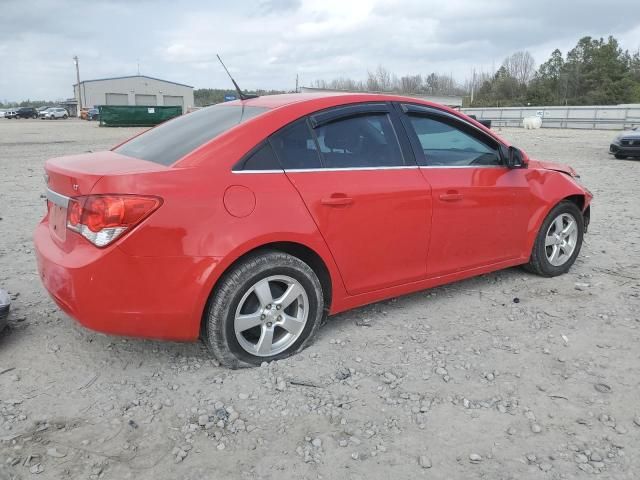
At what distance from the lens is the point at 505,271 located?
507 centimetres

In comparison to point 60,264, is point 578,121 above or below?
above

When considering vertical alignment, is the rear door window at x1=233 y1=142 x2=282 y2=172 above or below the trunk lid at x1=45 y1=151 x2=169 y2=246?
above

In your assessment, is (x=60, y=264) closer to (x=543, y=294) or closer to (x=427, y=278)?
(x=427, y=278)

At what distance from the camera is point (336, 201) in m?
3.36

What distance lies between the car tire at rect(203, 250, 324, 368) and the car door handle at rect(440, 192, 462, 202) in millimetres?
1157

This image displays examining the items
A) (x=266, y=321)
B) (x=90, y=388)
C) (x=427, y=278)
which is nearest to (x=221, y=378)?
(x=266, y=321)

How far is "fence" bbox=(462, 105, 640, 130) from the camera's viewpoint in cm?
3469

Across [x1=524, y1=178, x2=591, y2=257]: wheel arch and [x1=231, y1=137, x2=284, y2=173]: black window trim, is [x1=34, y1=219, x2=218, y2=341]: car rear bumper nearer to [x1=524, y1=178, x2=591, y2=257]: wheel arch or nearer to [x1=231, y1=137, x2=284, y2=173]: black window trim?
[x1=231, y1=137, x2=284, y2=173]: black window trim

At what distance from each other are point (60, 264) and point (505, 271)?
380 centimetres

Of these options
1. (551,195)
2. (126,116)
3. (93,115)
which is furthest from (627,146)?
(93,115)

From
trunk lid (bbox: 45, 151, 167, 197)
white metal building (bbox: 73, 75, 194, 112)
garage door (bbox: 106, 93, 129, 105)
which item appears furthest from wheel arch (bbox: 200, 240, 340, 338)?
garage door (bbox: 106, 93, 129, 105)

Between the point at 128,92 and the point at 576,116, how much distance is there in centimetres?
6336

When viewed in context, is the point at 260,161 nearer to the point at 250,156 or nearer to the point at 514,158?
the point at 250,156

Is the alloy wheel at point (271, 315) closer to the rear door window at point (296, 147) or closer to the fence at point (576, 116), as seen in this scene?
the rear door window at point (296, 147)
